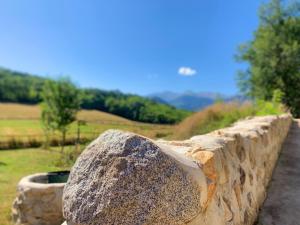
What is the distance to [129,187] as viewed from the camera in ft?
4.88

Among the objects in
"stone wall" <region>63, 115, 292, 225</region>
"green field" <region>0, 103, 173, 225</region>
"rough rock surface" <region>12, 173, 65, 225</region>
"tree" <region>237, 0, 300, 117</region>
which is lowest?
"green field" <region>0, 103, 173, 225</region>

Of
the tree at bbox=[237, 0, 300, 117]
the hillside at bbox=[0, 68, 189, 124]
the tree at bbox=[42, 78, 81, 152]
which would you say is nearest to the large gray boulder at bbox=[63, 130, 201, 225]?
the tree at bbox=[237, 0, 300, 117]

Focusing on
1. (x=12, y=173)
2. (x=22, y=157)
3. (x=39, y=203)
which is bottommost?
(x=22, y=157)

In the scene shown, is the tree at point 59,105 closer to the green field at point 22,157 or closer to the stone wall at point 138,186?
the green field at point 22,157

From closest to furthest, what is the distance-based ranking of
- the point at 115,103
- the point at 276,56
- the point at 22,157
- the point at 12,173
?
the point at 12,173 → the point at 22,157 → the point at 276,56 → the point at 115,103

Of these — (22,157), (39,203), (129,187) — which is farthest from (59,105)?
(129,187)

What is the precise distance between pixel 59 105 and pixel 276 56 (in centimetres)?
1222

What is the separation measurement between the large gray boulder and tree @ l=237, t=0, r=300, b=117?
16203 millimetres

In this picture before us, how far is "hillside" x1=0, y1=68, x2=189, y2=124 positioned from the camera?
28925 mm

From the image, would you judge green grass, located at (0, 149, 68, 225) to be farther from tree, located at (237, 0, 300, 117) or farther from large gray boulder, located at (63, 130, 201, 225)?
tree, located at (237, 0, 300, 117)

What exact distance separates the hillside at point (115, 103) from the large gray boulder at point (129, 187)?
66.0 feet

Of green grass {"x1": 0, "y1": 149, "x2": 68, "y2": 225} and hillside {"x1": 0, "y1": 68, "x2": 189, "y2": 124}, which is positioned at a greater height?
hillside {"x1": 0, "y1": 68, "x2": 189, "y2": 124}

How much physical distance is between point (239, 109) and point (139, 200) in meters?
9.35

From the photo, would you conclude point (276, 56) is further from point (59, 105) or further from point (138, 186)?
point (138, 186)
